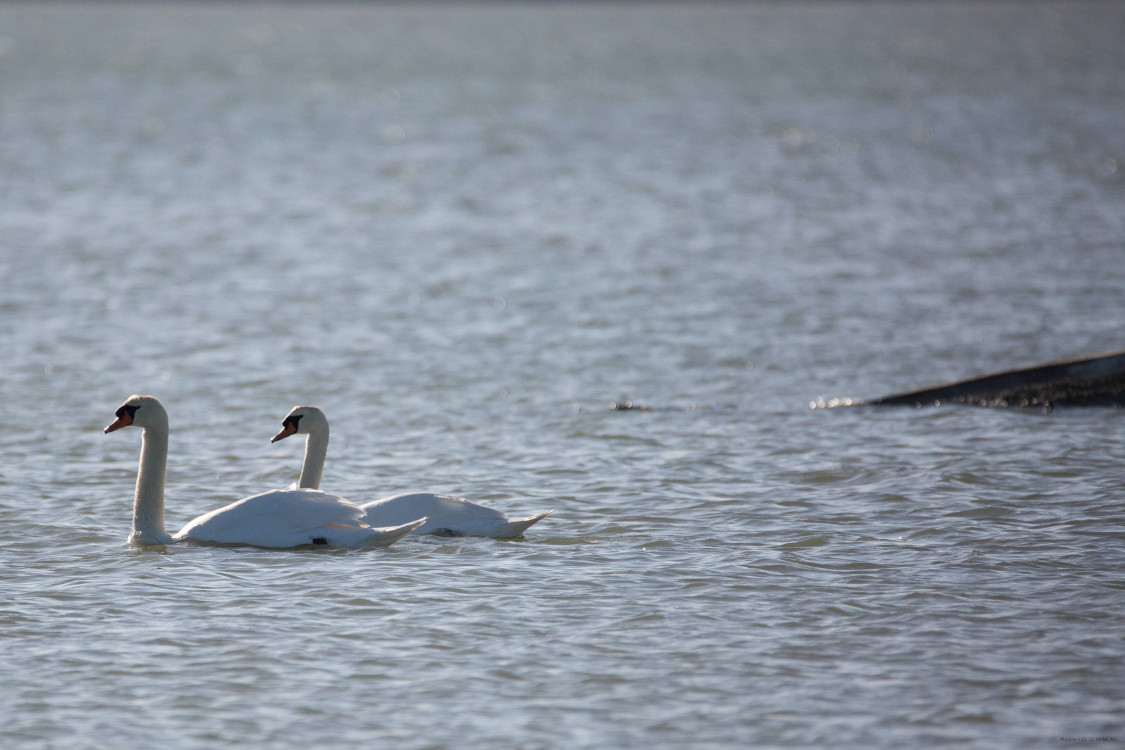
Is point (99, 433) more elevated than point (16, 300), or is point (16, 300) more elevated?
point (16, 300)

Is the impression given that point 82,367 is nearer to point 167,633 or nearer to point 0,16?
point 167,633

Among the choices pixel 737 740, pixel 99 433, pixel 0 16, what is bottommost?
pixel 737 740

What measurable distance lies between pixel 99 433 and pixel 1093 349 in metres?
9.46

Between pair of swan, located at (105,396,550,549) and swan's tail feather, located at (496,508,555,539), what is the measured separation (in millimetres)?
14

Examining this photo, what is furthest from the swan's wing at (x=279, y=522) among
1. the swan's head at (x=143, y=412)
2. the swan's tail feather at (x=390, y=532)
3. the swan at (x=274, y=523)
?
the swan's head at (x=143, y=412)

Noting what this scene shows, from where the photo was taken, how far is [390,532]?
30.1 feet

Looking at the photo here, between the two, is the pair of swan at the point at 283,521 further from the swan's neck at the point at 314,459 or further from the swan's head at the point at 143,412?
the swan's neck at the point at 314,459

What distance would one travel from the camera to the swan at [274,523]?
30.4ft

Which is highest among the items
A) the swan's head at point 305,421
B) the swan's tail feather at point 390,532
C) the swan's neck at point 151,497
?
the swan's head at point 305,421

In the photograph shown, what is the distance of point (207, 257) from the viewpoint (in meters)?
23.4

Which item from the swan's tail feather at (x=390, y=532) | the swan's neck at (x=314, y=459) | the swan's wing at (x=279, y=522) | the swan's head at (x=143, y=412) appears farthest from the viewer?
the swan's neck at (x=314, y=459)

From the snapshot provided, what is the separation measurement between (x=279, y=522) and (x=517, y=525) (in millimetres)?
1465

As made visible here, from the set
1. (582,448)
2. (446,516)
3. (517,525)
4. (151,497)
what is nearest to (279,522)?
(151,497)

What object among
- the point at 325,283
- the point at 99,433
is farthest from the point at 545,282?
the point at 99,433
